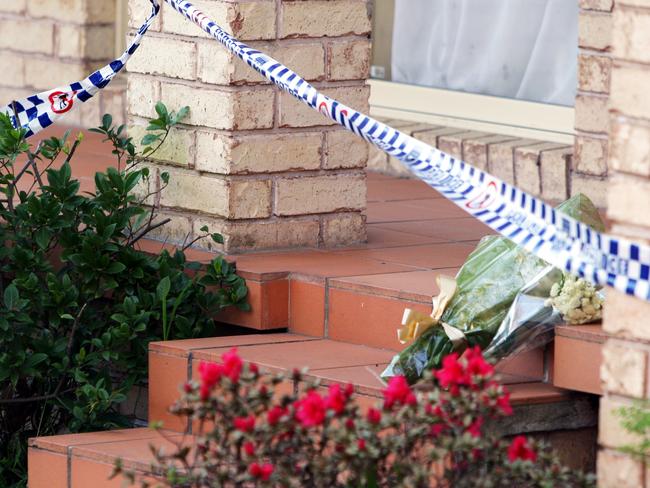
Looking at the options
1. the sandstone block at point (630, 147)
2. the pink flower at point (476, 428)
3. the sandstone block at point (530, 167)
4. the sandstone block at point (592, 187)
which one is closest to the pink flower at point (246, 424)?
the pink flower at point (476, 428)

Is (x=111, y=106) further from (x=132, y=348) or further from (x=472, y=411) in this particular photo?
(x=472, y=411)

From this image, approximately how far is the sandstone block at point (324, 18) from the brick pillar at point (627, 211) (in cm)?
170

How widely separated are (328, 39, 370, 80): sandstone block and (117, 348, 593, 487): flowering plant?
2.12 metres

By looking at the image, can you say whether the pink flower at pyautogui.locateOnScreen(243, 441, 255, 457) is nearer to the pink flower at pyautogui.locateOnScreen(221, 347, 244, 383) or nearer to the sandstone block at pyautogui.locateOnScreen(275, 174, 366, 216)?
the pink flower at pyautogui.locateOnScreen(221, 347, 244, 383)

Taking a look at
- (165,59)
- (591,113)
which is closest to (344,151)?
(165,59)

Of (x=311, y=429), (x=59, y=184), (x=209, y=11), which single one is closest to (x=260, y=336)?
(x=59, y=184)

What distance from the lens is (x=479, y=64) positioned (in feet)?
23.4

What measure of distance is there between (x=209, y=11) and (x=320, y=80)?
0.44m

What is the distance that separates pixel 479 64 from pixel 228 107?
2.43 metres

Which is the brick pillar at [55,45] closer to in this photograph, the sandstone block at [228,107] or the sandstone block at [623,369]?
the sandstone block at [228,107]

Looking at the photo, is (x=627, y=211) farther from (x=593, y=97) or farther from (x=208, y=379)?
(x=593, y=97)

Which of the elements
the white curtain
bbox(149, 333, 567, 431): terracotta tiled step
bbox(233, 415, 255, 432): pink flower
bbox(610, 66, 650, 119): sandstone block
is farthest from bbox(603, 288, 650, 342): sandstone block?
the white curtain

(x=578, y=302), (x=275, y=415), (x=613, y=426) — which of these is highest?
(x=578, y=302)

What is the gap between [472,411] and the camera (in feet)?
10.4
